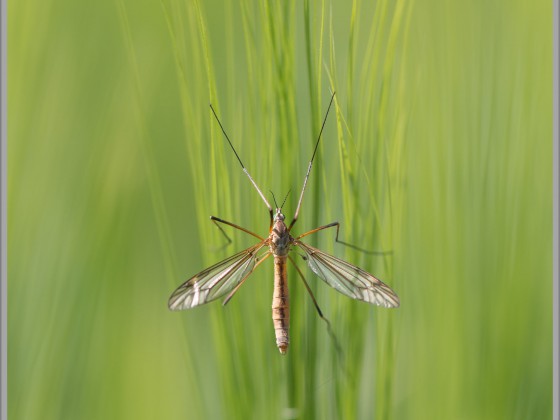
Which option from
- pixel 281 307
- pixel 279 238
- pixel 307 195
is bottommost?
pixel 281 307

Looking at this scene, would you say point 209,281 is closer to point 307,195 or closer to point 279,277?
point 279,277

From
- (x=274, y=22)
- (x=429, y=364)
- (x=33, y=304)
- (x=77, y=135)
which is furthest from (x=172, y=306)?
(x=274, y=22)

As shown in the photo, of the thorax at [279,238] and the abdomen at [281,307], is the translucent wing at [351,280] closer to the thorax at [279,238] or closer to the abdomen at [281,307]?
the abdomen at [281,307]

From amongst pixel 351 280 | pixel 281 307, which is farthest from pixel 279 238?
pixel 351 280

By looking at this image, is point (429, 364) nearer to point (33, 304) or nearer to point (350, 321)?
point (350, 321)

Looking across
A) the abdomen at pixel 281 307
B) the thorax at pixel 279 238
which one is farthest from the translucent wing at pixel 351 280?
the thorax at pixel 279 238

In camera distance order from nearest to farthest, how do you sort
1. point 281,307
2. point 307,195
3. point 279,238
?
point 307,195 < point 281,307 < point 279,238
